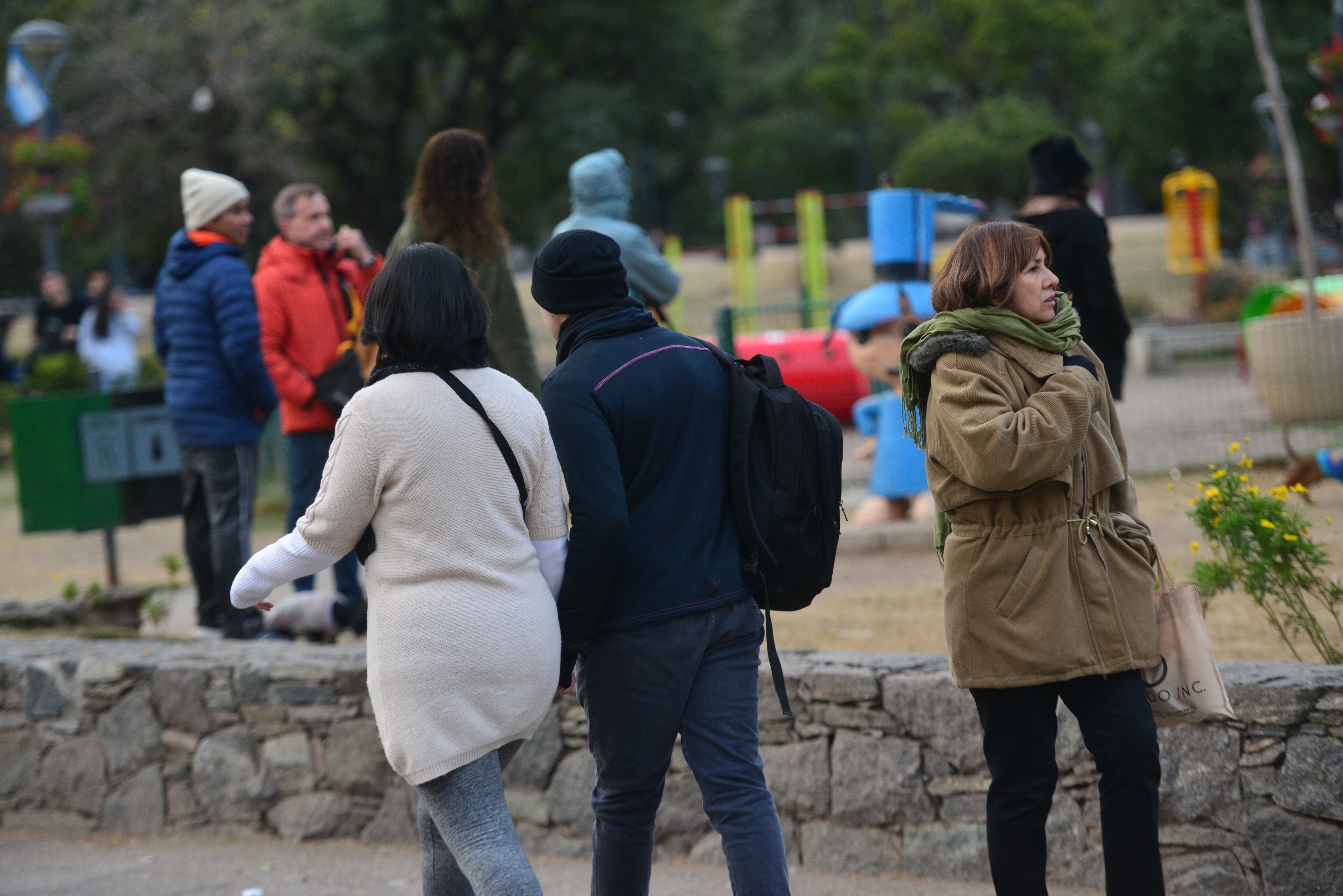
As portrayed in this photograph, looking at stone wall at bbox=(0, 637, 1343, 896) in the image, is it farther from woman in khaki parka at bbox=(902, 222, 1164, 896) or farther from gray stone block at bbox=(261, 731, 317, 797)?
woman in khaki parka at bbox=(902, 222, 1164, 896)

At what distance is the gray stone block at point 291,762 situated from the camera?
4.70m

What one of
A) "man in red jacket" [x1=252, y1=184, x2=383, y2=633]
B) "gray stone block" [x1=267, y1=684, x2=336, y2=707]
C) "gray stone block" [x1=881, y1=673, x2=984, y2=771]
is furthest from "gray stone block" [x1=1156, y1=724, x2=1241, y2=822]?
"man in red jacket" [x1=252, y1=184, x2=383, y2=633]

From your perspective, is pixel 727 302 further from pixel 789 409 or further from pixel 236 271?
pixel 789 409

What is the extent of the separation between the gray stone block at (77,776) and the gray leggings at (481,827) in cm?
264

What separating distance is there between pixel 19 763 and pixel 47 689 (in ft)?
1.08

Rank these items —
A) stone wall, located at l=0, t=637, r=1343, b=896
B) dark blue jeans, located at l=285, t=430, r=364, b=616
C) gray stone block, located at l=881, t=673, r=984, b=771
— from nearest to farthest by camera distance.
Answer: stone wall, located at l=0, t=637, r=1343, b=896 < gray stone block, located at l=881, t=673, r=984, b=771 < dark blue jeans, located at l=285, t=430, r=364, b=616

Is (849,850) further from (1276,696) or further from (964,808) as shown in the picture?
(1276,696)

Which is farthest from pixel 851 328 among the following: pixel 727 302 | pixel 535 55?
pixel 535 55

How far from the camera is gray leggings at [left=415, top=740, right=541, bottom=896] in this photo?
2.76m

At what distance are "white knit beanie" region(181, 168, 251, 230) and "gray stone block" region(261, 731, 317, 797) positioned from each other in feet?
6.99

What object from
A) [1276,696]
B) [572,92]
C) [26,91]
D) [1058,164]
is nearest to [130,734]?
[1276,696]

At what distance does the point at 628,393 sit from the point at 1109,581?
3.56 ft

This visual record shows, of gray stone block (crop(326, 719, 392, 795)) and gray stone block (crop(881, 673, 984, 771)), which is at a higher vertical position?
gray stone block (crop(881, 673, 984, 771))

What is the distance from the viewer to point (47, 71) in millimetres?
13094
